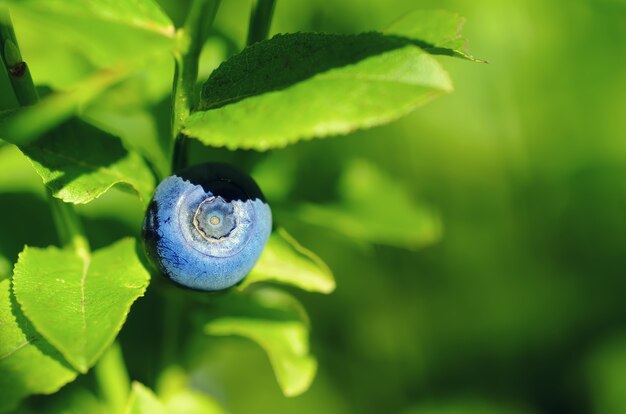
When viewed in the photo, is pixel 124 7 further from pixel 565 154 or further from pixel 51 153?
pixel 565 154

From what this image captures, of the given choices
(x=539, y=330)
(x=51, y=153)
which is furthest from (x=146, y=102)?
(x=539, y=330)

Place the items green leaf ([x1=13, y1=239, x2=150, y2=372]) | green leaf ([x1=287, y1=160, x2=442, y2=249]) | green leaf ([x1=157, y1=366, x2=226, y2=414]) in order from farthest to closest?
green leaf ([x1=287, y1=160, x2=442, y2=249])
green leaf ([x1=157, y1=366, x2=226, y2=414])
green leaf ([x1=13, y1=239, x2=150, y2=372])

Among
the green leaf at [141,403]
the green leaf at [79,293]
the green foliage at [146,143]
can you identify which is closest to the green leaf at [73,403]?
the green foliage at [146,143]

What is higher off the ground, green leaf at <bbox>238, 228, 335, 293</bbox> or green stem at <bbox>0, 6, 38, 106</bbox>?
green stem at <bbox>0, 6, 38, 106</bbox>

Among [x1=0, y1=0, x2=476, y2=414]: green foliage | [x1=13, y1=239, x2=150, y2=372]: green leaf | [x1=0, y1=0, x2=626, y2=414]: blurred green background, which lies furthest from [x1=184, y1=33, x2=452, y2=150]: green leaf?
[x1=0, y1=0, x2=626, y2=414]: blurred green background

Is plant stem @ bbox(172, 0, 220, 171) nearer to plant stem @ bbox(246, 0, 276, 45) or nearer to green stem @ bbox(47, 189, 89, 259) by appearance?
plant stem @ bbox(246, 0, 276, 45)

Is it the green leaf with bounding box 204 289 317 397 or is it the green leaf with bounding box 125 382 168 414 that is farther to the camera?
the green leaf with bounding box 204 289 317 397

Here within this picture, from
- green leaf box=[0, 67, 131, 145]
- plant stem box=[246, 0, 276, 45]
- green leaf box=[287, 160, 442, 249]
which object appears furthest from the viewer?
green leaf box=[287, 160, 442, 249]
